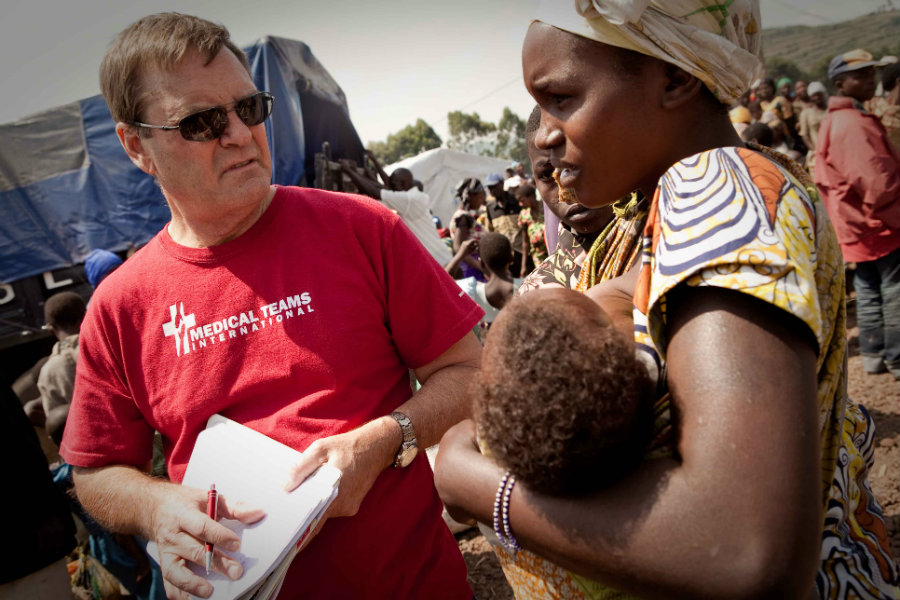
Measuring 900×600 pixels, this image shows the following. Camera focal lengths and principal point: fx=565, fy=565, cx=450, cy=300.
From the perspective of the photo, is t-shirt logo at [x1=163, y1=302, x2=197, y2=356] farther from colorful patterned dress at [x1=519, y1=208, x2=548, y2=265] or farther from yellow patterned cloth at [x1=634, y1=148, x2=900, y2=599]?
colorful patterned dress at [x1=519, y1=208, x2=548, y2=265]

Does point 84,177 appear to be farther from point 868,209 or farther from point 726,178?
point 868,209

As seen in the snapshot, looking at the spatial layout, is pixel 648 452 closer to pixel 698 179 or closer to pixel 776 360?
pixel 776 360

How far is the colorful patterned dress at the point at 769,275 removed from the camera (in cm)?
73

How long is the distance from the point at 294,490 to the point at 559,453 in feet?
3.02

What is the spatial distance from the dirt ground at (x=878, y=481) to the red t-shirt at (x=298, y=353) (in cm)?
224

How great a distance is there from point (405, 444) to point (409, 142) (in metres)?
64.1

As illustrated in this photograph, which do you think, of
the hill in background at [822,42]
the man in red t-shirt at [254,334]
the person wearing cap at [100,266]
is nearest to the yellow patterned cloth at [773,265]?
the man in red t-shirt at [254,334]

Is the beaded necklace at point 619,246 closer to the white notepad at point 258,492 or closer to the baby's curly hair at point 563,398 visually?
the baby's curly hair at point 563,398

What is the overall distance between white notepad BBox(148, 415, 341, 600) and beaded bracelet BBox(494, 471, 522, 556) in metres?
0.65

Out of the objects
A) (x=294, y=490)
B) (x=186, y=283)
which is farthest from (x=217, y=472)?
(x=186, y=283)

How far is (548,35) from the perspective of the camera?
1005 millimetres

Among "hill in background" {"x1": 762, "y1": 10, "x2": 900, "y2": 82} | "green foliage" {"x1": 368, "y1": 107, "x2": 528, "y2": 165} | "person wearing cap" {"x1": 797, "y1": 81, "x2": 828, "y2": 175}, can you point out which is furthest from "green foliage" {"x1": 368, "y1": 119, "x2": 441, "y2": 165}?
"person wearing cap" {"x1": 797, "y1": 81, "x2": 828, "y2": 175}

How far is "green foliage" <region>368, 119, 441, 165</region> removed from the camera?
6284cm

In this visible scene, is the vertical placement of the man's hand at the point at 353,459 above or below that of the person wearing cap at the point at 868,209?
above
